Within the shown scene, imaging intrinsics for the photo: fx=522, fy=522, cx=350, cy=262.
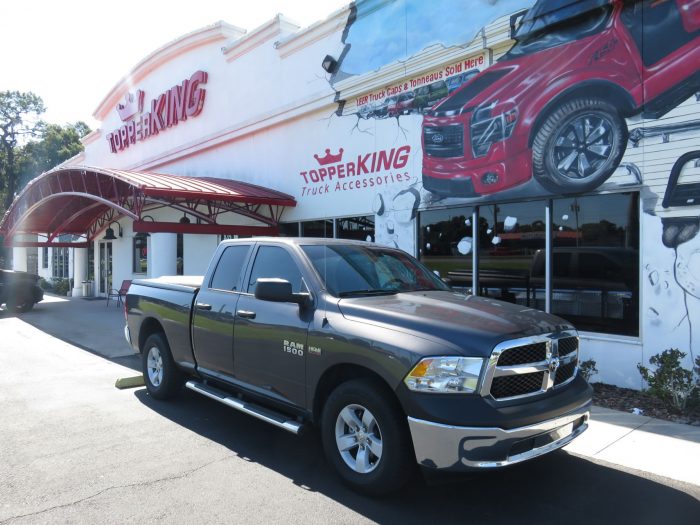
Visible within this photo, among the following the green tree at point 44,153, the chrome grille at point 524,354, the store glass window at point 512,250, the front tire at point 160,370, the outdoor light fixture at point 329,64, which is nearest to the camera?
the chrome grille at point 524,354

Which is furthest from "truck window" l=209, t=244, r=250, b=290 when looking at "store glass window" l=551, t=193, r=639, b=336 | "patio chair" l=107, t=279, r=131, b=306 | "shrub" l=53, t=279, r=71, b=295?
"shrub" l=53, t=279, r=71, b=295

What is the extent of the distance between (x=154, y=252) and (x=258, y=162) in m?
4.77

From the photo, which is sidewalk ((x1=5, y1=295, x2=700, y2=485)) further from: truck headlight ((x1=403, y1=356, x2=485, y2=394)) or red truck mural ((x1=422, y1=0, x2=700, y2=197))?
red truck mural ((x1=422, y1=0, x2=700, y2=197))

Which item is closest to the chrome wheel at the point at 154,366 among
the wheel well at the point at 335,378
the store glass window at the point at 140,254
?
the wheel well at the point at 335,378

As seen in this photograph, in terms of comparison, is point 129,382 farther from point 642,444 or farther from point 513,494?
point 642,444

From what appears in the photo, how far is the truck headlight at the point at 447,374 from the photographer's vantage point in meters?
3.37

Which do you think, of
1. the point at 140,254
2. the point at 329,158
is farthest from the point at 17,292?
the point at 329,158

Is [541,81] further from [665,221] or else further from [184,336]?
[184,336]

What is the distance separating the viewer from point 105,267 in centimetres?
2308

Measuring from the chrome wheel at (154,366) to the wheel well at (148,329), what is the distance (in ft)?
0.86

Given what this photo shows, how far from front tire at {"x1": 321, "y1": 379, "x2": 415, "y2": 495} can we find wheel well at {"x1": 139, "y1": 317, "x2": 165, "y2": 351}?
11.3 ft

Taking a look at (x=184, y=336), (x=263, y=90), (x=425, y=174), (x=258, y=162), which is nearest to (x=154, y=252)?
(x=258, y=162)

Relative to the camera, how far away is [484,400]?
336 cm

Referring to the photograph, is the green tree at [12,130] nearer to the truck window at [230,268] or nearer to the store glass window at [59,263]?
the store glass window at [59,263]
